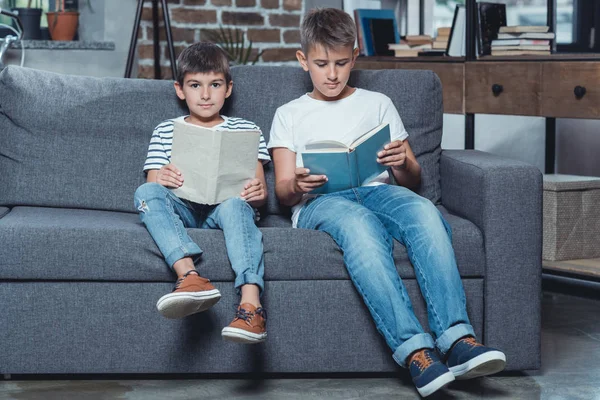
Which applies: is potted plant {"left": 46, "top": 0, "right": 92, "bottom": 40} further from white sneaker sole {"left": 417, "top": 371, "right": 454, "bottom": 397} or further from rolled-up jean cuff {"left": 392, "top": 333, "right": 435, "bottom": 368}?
white sneaker sole {"left": 417, "top": 371, "right": 454, "bottom": 397}


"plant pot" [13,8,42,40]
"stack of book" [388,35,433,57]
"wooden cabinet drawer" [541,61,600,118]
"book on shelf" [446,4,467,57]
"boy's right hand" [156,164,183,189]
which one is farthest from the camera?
"plant pot" [13,8,42,40]

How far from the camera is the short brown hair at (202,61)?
2457 mm

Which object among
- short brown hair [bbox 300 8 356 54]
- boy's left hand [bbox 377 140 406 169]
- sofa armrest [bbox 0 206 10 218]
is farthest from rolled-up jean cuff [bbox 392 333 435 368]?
sofa armrest [bbox 0 206 10 218]

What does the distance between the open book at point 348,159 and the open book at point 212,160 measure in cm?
18

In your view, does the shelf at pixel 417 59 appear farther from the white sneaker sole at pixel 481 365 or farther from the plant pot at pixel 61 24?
the white sneaker sole at pixel 481 365

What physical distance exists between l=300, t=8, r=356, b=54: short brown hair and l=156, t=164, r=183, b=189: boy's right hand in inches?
19.7

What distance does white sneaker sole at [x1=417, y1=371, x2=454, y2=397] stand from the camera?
6.33 ft

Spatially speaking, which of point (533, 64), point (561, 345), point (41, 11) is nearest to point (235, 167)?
point (561, 345)

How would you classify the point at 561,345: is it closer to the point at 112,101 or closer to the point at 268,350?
the point at 268,350

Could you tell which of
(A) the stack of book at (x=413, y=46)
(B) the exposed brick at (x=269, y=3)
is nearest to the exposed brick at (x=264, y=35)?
(B) the exposed brick at (x=269, y=3)

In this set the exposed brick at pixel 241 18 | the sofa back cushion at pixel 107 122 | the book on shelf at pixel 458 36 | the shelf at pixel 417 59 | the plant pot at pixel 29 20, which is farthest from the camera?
the exposed brick at pixel 241 18

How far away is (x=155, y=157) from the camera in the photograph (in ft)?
8.10

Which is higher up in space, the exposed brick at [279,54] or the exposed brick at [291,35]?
the exposed brick at [291,35]

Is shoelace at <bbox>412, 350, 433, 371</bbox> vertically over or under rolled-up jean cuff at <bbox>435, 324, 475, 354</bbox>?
under
